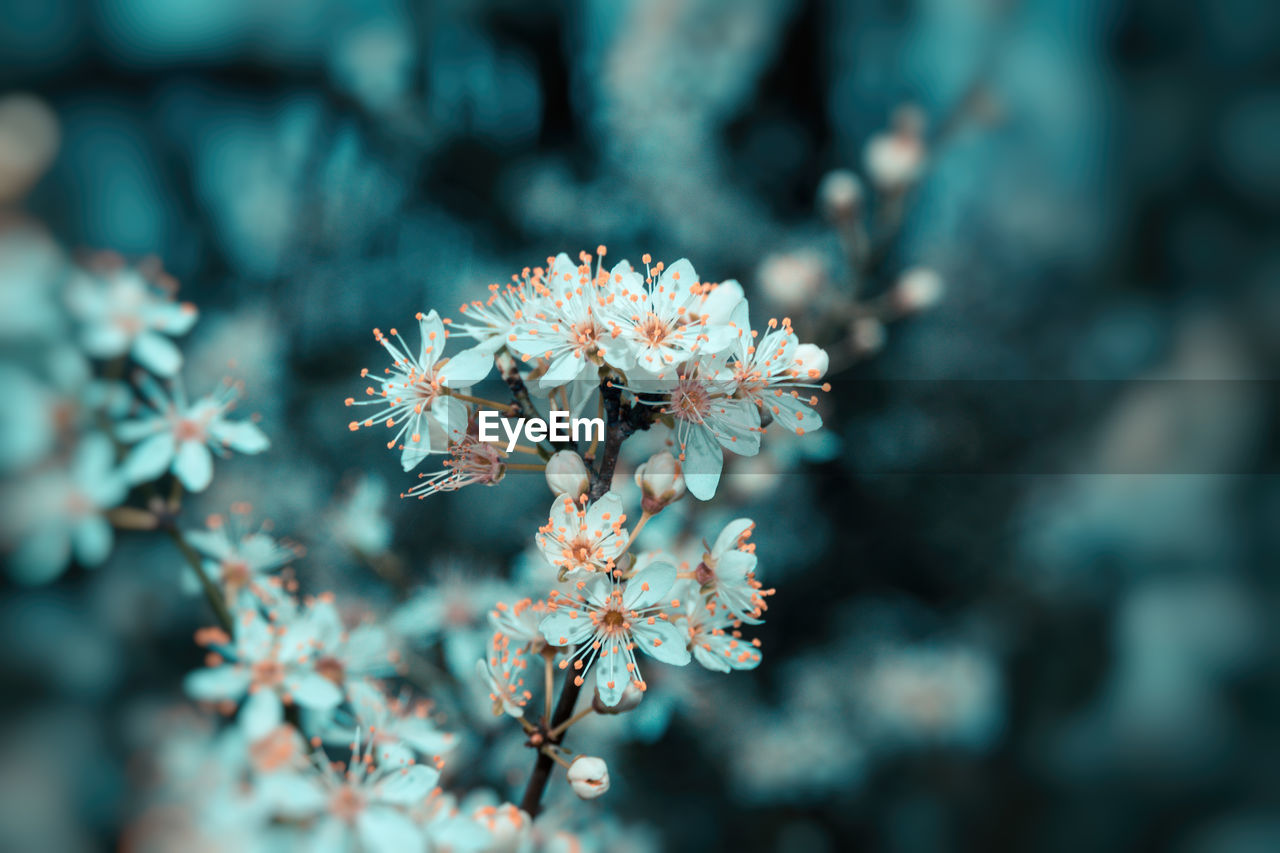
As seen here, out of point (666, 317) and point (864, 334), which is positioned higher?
point (864, 334)

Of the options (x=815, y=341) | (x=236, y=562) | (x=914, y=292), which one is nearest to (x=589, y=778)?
(x=236, y=562)

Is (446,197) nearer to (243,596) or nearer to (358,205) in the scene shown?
(358,205)

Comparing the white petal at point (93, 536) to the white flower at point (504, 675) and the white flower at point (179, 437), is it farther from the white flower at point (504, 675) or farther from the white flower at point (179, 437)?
the white flower at point (504, 675)

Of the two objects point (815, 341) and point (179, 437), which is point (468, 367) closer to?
point (179, 437)

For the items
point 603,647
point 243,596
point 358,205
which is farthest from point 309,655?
point 358,205

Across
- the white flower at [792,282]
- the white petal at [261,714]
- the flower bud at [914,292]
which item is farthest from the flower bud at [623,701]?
the flower bud at [914,292]
